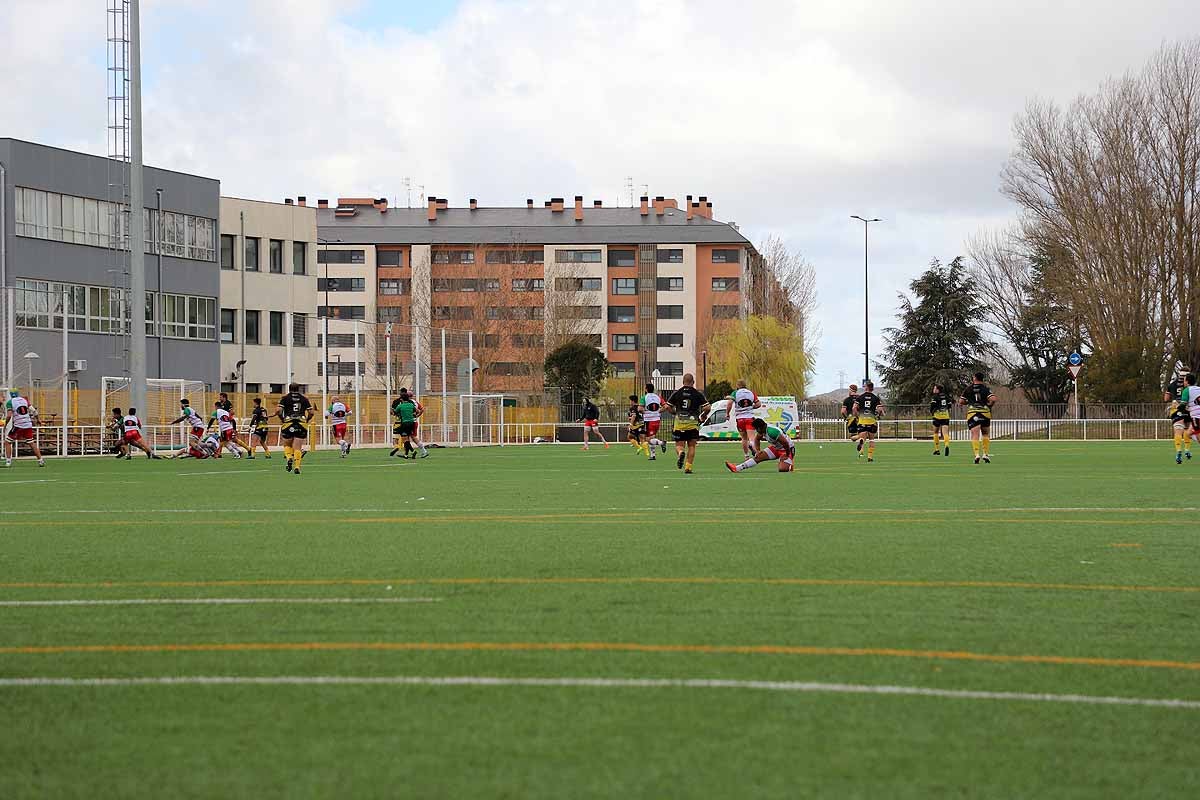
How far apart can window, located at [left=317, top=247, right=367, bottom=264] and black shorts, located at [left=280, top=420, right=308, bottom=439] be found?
88.6 meters

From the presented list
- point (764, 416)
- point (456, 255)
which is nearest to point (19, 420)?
point (764, 416)

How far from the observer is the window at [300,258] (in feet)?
253

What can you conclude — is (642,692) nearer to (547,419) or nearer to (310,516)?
(310,516)

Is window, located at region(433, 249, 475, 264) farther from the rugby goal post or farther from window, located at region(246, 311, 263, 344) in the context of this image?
the rugby goal post

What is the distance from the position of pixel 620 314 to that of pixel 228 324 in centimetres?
5017

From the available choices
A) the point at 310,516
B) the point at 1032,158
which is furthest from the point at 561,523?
the point at 1032,158

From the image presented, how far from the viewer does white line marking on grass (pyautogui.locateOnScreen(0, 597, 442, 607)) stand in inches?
341

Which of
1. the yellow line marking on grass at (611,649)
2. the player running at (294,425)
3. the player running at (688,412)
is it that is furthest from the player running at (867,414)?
the yellow line marking on grass at (611,649)

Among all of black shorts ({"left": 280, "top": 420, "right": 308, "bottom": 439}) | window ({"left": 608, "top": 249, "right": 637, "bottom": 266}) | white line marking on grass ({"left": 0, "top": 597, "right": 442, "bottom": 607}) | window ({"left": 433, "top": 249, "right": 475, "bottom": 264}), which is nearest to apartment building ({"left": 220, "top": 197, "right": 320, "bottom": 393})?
window ({"left": 433, "top": 249, "right": 475, "bottom": 264})

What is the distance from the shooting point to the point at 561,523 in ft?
48.2

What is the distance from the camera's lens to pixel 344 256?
116750 mm

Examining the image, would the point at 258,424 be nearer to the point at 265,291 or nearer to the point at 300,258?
the point at 265,291

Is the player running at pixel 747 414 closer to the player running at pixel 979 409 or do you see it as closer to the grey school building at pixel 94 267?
the player running at pixel 979 409

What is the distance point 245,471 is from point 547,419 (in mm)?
35173
